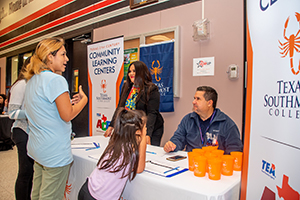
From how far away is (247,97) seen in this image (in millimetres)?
909

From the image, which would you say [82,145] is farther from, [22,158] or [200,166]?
[200,166]

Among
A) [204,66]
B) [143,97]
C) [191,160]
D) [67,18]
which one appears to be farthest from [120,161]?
[67,18]

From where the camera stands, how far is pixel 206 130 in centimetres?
188

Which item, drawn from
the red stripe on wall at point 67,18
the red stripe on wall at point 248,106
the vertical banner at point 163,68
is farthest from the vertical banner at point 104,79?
the red stripe on wall at point 248,106

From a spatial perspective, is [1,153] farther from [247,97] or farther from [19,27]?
[247,97]

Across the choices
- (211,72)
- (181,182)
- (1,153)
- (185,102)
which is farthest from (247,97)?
(1,153)

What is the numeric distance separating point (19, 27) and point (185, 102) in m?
6.31

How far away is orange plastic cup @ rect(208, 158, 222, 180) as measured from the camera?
1.13m

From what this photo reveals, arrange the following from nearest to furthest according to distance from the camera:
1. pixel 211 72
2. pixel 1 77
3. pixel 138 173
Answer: pixel 138 173
pixel 211 72
pixel 1 77

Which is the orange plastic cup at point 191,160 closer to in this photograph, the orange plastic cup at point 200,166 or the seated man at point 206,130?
the orange plastic cup at point 200,166

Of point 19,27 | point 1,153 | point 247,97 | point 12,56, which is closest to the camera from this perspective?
point 247,97

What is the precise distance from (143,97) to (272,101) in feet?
5.16

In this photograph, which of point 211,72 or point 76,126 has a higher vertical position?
point 211,72

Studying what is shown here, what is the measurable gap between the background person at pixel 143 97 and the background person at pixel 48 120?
0.90 metres
